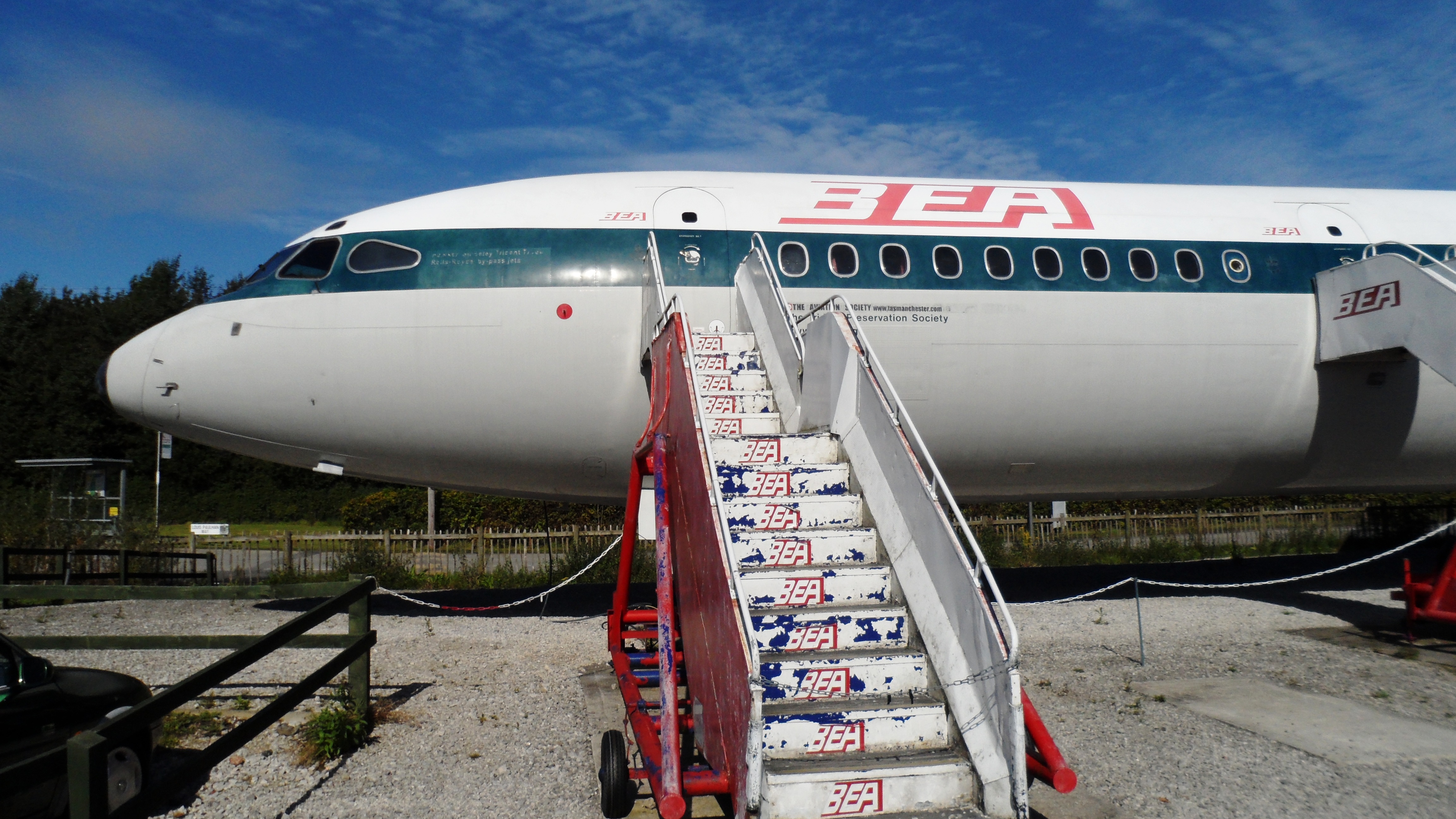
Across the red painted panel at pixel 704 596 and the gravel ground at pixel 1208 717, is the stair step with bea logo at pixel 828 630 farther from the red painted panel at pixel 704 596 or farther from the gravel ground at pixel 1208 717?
the gravel ground at pixel 1208 717

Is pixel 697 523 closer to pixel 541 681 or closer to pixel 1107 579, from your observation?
pixel 541 681

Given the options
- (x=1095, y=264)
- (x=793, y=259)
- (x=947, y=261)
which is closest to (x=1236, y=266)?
(x=1095, y=264)

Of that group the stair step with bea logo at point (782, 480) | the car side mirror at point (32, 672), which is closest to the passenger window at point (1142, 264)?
the stair step with bea logo at point (782, 480)

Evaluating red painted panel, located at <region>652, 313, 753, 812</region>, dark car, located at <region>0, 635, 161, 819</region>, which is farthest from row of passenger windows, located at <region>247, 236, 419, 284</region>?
dark car, located at <region>0, 635, 161, 819</region>

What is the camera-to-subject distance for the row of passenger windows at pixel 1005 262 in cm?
912

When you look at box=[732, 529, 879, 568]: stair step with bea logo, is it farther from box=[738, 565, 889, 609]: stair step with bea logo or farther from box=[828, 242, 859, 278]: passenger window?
box=[828, 242, 859, 278]: passenger window

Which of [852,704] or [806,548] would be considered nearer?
[852,704]

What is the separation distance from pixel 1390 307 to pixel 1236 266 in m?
1.47

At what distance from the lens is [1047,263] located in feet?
31.1

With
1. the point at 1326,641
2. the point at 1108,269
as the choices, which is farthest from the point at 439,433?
the point at 1326,641

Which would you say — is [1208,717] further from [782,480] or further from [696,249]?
[696,249]

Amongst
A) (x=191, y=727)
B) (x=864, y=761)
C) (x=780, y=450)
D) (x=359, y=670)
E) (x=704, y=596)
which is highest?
(x=780, y=450)

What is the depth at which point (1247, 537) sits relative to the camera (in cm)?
2262

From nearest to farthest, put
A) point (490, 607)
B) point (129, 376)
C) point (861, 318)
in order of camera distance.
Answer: point (129, 376) → point (861, 318) → point (490, 607)
